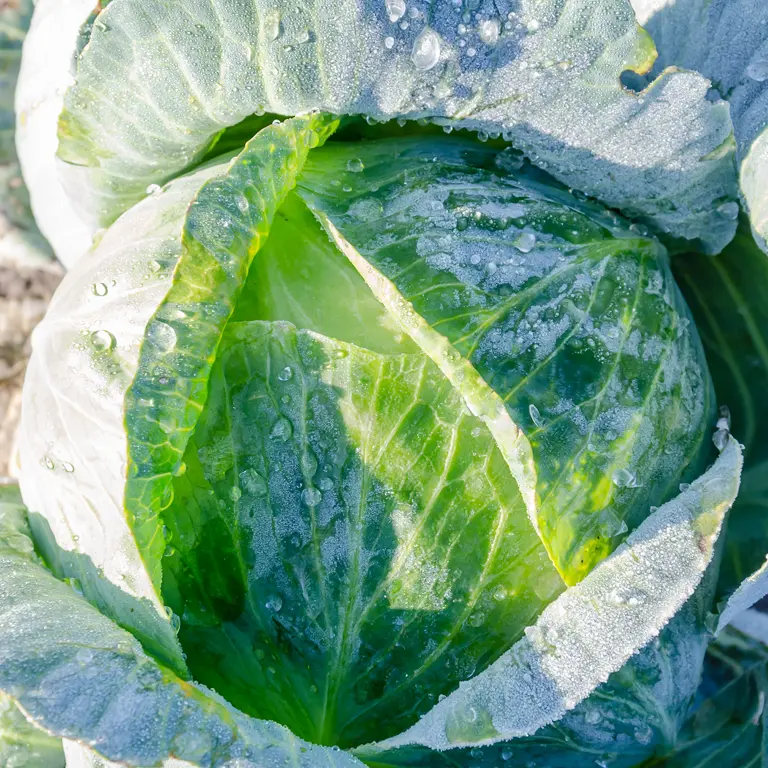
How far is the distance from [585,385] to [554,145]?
0.56 meters

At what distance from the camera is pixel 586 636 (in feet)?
4.96

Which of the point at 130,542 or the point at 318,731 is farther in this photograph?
the point at 318,731

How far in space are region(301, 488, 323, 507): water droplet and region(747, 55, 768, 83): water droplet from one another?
4.79 ft

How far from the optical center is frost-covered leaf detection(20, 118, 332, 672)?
1531mm

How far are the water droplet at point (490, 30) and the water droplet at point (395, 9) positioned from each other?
16 centimetres

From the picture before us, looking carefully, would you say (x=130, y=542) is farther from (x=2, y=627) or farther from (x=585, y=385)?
(x=585, y=385)

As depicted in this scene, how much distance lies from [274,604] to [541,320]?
837 mm

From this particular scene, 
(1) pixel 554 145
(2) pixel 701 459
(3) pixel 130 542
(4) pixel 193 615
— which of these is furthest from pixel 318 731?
(1) pixel 554 145

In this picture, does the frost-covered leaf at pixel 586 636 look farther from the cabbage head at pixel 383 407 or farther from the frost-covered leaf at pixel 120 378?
the frost-covered leaf at pixel 120 378

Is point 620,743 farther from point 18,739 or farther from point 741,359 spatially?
point 18,739

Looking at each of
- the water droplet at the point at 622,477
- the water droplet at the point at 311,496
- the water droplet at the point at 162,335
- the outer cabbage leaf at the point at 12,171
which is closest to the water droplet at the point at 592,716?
the water droplet at the point at 622,477

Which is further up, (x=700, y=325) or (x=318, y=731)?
(x=700, y=325)

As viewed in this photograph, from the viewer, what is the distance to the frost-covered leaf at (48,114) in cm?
243

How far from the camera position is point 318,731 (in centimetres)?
175
